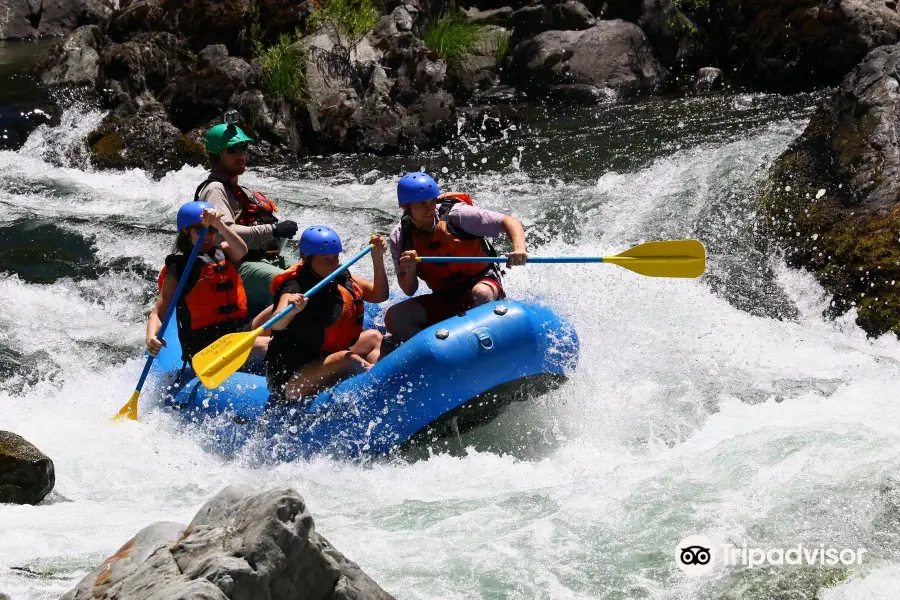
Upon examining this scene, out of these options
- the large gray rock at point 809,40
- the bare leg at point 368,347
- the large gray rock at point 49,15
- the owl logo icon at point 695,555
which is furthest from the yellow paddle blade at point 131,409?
the large gray rock at point 49,15

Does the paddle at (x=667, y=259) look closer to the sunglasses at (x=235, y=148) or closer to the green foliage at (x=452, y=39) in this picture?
the sunglasses at (x=235, y=148)

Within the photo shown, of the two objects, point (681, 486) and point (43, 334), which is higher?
point (681, 486)

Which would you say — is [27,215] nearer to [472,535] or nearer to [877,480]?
[472,535]

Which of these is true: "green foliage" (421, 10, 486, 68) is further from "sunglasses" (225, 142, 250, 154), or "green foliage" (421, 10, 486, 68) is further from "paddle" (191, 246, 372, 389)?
"paddle" (191, 246, 372, 389)

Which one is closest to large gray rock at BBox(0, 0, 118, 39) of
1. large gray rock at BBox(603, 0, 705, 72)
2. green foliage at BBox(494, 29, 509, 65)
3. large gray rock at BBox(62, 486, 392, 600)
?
green foliage at BBox(494, 29, 509, 65)

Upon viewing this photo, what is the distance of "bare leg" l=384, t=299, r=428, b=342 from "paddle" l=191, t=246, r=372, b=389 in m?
0.48

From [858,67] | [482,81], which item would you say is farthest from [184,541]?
[482,81]

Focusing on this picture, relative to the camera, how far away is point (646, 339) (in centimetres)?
661

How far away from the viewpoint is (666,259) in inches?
232

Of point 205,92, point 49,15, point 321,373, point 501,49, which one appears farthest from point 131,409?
point 49,15

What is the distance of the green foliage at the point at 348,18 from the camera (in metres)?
12.6

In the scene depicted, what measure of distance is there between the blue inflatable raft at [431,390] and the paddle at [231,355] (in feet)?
1.16

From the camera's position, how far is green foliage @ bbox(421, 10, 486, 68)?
13.2 metres

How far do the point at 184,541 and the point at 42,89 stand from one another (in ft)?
36.2
